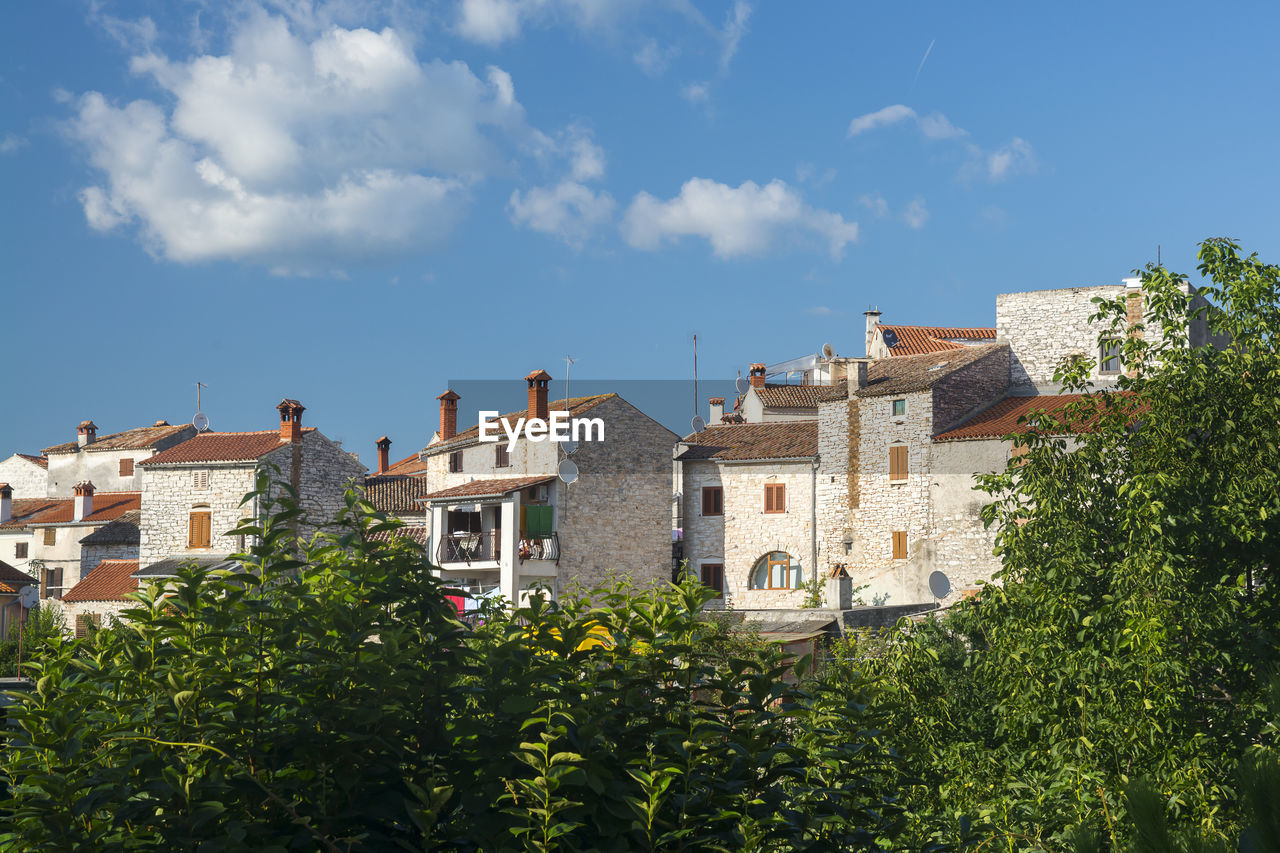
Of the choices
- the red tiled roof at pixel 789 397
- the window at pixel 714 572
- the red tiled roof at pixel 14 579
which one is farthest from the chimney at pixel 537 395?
the red tiled roof at pixel 14 579

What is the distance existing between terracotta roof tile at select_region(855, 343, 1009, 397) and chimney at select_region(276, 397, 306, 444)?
21.5 metres

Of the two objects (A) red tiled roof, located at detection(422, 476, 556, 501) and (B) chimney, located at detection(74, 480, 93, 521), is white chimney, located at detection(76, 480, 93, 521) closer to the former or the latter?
(B) chimney, located at detection(74, 480, 93, 521)

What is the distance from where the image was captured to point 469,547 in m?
42.1

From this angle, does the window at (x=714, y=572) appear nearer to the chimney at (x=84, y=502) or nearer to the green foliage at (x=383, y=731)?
the chimney at (x=84, y=502)

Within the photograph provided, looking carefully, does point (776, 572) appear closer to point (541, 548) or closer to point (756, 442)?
point (756, 442)

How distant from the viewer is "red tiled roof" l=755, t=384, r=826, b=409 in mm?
50812

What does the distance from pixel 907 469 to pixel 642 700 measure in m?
33.7

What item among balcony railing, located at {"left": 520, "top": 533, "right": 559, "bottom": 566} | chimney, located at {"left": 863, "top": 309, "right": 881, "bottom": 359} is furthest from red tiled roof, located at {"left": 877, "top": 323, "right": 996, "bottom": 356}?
balcony railing, located at {"left": 520, "top": 533, "right": 559, "bottom": 566}

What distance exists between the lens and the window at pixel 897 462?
36656 millimetres

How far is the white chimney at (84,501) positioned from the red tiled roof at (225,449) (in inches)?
532

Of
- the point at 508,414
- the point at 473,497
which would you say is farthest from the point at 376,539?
the point at 508,414

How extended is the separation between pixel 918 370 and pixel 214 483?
2702 centimetres

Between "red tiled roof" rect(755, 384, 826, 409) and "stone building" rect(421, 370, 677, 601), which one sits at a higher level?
"red tiled roof" rect(755, 384, 826, 409)

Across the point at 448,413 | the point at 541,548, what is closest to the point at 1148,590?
the point at 541,548
